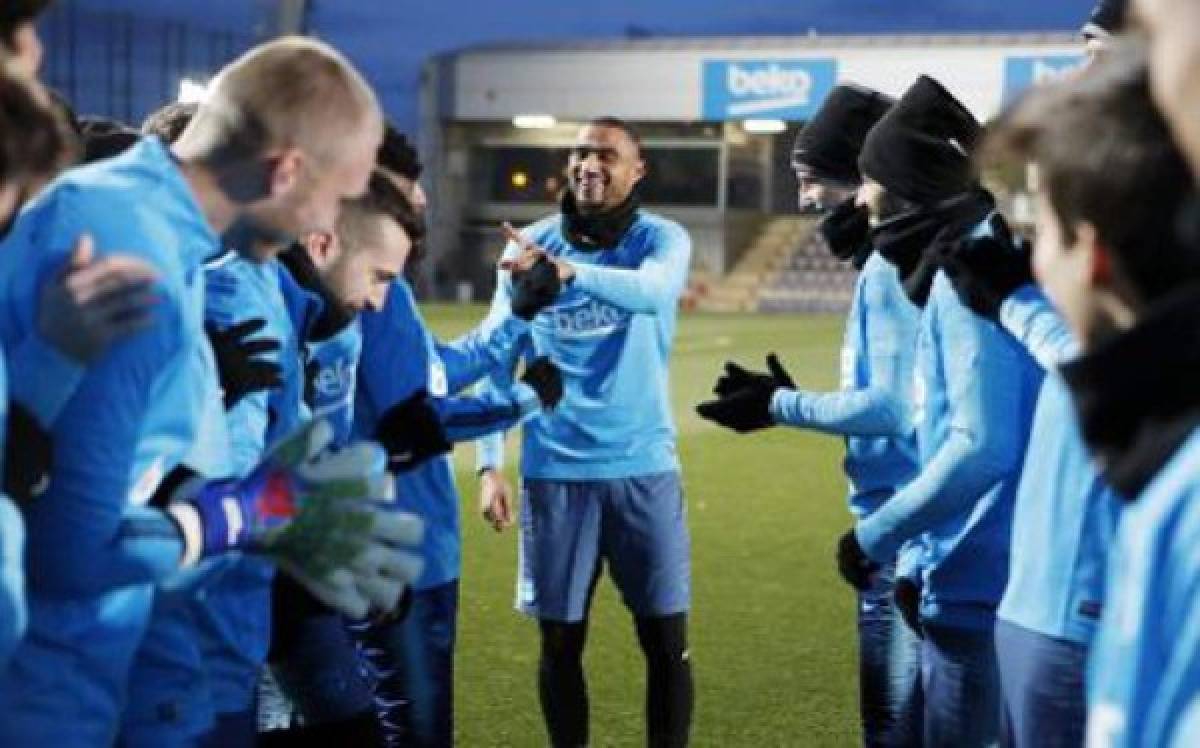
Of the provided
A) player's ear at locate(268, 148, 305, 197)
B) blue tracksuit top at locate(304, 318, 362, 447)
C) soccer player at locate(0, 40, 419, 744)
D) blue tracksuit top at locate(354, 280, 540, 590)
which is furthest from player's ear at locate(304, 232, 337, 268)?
player's ear at locate(268, 148, 305, 197)

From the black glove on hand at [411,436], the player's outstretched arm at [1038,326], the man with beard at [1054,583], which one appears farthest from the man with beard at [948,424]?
the black glove on hand at [411,436]

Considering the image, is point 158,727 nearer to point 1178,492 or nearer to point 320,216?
point 320,216

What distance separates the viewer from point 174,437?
8.02 ft

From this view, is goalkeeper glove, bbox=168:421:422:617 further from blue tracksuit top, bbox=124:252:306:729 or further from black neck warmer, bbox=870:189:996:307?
black neck warmer, bbox=870:189:996:307

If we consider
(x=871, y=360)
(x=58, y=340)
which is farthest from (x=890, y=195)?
(x=58, y=340)

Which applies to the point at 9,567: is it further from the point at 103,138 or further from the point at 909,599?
the point at 909,599

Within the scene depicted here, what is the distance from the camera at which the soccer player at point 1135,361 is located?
151 centimetres

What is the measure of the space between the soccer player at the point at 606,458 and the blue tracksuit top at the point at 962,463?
76.8 inches

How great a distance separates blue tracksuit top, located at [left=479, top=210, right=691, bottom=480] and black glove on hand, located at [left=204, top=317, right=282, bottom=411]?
2.49 meters

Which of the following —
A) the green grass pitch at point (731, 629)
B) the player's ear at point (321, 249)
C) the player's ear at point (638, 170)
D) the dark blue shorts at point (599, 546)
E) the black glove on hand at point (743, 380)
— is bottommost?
the green grass pitch at point (731, 629)

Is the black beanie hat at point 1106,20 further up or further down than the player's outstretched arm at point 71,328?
further up

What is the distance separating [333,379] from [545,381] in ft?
3.36

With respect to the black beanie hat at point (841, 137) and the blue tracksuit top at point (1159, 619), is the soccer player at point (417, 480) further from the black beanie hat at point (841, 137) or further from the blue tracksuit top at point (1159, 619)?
the blue tracksuit top at point (1159, 619)

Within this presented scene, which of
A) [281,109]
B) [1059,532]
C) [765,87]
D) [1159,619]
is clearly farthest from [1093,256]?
[765,87]
